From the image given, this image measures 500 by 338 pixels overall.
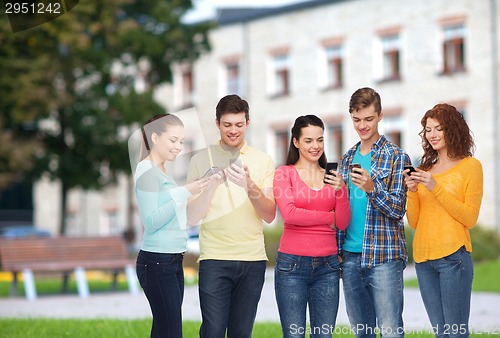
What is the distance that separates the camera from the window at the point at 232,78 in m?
39.9

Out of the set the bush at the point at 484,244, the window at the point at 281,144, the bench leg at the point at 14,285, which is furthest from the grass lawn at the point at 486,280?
the window at the point at 281,144

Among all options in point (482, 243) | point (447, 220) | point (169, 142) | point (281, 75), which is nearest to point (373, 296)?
point (447, 220)

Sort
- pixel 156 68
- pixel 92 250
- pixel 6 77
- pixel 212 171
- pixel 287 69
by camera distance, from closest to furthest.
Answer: pixel 212 171 → pixel 92 250 → pixel 6 77 → pixel 156 68 → pixel 287 69

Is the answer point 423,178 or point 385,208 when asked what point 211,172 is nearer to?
point 385,208

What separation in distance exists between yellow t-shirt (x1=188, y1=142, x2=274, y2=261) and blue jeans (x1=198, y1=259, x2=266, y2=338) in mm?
62

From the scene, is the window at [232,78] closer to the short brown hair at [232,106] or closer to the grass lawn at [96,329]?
the grass lawn at [96,329]

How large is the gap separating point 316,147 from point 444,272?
1.14 m

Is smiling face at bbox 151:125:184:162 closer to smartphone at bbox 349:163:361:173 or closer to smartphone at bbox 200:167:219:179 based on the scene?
smartphone at bbox 200:167:219:179

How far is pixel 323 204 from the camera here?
6.17m

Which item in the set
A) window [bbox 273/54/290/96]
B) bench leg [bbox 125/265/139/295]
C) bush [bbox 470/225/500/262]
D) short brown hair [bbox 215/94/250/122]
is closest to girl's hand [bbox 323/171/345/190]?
short brown hair [bbox 215/94/250/122]

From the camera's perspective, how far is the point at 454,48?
3284cm

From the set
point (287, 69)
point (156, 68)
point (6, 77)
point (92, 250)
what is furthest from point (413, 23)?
point (92, 250)

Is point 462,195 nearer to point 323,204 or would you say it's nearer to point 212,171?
point 323,204

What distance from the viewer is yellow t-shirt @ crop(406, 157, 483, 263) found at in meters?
6.14
